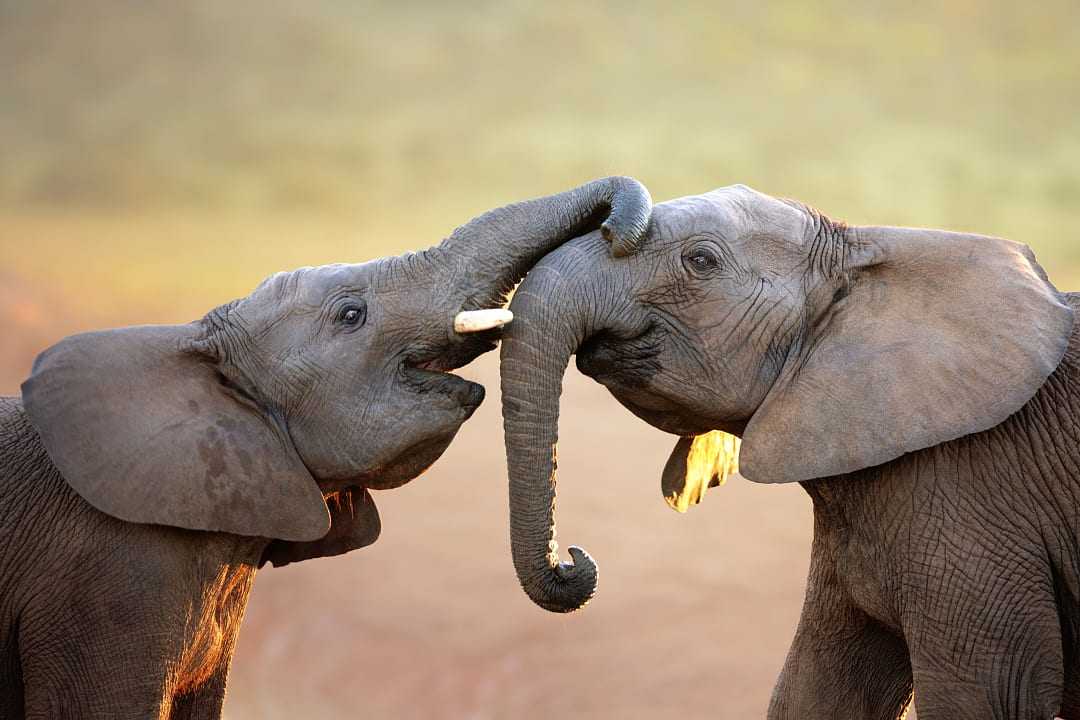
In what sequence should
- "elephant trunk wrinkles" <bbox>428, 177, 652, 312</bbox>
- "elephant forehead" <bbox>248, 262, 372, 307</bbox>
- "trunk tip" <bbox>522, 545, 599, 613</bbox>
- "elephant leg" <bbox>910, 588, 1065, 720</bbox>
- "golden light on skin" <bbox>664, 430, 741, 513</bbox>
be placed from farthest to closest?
"golden light on skin" <bbox>664, 430, 741, 513</bbox> → "elephant forehead" <bbox>248, 262, 372, 307</bbox> → "elephant trunk wrinkles" <bbox>428, 177, 652, 312</bbox> → "trunk tip" <bbox>522, 545, 599, 613</bbox> → "elephant leg" <bbox>910, 588, 1065, 720</bbox>

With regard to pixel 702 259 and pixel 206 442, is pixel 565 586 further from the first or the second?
pixel 206 442

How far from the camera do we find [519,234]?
4688 mm

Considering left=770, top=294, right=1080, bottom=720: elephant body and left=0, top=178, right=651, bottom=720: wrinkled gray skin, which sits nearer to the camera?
left=770, top=294, right=1080, bottom=720: elephant body

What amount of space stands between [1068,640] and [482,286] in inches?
86.2

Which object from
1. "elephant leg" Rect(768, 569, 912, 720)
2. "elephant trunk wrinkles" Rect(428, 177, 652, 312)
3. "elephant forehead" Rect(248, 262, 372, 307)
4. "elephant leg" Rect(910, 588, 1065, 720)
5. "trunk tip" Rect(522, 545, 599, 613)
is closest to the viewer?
"elephant leg" Rect(910, 588, 1065, 720)

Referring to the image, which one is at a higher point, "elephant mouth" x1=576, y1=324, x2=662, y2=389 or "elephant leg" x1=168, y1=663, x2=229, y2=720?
"elephant mouth" x1=576, y1=324, x2=662, y2=389

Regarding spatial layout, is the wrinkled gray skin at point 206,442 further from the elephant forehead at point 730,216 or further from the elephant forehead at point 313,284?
the elephant forehead at point 730,216

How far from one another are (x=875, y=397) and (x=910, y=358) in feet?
0.56

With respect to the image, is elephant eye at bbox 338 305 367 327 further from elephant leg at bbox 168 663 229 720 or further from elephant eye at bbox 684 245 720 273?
elephant leg at bbox 168 663 229 720

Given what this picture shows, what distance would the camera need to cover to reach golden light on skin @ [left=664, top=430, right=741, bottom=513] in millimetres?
5242

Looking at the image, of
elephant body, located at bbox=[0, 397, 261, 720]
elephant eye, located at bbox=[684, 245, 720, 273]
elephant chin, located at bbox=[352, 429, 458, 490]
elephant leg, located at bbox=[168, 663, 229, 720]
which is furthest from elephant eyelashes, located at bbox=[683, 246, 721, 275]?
elephant leg, located at bbox=[168, 663, 229, 720]

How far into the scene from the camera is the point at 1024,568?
4.27 meters

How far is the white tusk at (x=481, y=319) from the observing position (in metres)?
4.53

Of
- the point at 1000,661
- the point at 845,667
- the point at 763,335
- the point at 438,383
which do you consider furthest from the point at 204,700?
the point at 1000,661
